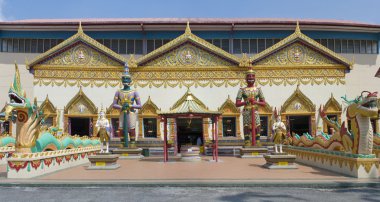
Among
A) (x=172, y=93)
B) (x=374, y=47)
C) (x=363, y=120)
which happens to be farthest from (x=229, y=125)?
(x=363, y=120)

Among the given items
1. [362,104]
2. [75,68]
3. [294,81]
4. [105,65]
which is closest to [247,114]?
[294,81]

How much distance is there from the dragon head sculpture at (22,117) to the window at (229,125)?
14327 millimetres

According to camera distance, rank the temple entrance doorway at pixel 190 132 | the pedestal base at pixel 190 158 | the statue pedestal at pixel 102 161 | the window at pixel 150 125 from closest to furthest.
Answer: the statue pedestal at pixel 102 161 < the pedestal base at pixel 190 158 < the window at pixel 150 125 < the temple entrance doorway at pixel 190 132

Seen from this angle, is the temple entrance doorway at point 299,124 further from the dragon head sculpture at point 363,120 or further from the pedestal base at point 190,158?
the dragon head sculpture at point 363,120

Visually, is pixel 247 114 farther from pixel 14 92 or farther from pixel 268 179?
pixel 14 92

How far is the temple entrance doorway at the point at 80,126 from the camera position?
24.2m

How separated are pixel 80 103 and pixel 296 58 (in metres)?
16.0

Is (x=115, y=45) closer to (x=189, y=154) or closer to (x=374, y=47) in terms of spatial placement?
(x=189, y=154)

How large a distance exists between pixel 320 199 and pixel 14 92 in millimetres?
10098

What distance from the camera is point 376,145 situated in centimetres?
1391

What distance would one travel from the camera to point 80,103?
2348 centimetres

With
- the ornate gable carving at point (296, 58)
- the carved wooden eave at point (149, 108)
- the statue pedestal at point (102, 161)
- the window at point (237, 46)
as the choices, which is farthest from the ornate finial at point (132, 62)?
the statue pedestal at point (102, 161)

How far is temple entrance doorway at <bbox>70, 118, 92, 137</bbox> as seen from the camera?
79.3ft

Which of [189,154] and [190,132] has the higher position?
[190,132]
